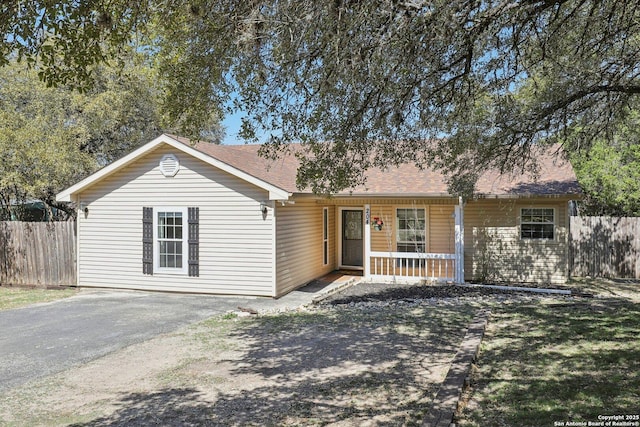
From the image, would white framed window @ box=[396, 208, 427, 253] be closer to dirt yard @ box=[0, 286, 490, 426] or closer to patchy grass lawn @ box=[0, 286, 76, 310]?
dirt yard @ box=[0, 286, 490, 426]

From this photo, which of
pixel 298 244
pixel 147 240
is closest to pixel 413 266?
pixel 298 244

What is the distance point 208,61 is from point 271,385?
13.1ft

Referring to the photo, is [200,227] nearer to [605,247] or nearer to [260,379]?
[260,379]

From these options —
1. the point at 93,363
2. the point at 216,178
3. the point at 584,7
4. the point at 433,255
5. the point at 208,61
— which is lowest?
the point at 93,363

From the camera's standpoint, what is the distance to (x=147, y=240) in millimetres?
12664

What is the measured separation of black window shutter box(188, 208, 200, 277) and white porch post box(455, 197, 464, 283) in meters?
7.02

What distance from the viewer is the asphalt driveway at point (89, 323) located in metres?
7.07

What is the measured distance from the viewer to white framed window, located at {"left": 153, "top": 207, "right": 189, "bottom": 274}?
41.2ft

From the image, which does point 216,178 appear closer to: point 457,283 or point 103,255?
point 103,255

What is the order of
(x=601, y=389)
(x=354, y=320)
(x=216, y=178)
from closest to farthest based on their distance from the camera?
1. (x=601, y=389)
2. (x=354, y=320)
3. (x=216, y=178)

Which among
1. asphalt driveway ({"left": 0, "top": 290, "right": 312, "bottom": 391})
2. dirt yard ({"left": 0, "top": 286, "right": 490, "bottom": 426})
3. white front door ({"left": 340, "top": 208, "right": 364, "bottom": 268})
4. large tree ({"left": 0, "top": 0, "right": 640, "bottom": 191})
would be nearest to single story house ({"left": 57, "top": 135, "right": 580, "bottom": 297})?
asphalt driveway ({"left": 0, "top": 290, "right": 312, "bottom": 391})

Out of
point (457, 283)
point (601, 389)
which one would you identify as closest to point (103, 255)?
point (457, 283)

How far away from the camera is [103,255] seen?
1334 cm

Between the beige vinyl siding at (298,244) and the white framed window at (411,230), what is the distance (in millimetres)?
2452
